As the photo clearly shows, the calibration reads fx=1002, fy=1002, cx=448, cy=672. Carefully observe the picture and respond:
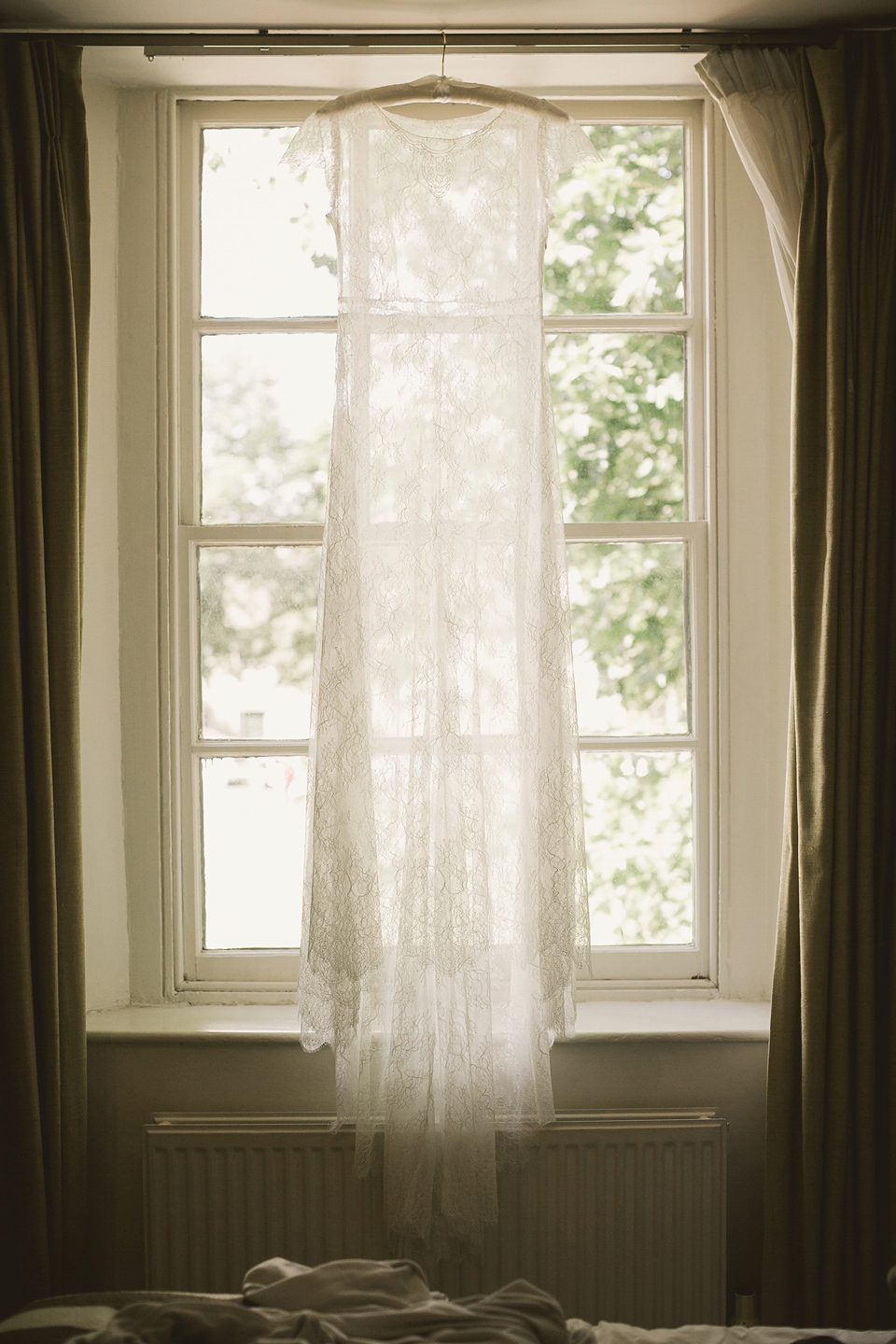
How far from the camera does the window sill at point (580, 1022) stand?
1.88m

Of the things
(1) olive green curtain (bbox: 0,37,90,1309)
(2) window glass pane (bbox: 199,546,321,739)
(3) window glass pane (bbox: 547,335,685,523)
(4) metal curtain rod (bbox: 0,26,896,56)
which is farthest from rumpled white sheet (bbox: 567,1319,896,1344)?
(4) metal curtain rod (bbox: 0,26,896,56)

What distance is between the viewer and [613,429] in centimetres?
211

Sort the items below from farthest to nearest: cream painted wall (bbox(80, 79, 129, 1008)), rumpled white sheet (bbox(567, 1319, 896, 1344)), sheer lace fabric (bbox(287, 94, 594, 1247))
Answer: cream painted wall (bbox(80, 79, 129, 1008)) → sheer lace fabric (bbox(287, 94, 594, 1247)) → rumpled white sheet (bbox(567, 1319, 896, 1344))

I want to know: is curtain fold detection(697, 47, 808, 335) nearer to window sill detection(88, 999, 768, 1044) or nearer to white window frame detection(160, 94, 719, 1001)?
white window frame detection(160, 94, 719, 1001)

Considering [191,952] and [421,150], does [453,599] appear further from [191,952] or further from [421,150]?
[191,952]

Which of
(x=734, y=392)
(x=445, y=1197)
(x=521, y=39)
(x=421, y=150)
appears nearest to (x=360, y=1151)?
(x=445, y=1197)

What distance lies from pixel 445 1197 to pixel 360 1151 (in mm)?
164

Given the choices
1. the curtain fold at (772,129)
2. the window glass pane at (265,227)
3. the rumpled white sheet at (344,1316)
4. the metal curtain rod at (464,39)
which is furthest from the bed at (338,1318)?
the metal curtain rod at (464,39)

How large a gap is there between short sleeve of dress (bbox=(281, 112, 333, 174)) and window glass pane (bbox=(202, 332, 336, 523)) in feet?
1.29

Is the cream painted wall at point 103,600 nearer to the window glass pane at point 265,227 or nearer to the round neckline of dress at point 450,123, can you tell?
the window glass pane at point 265,227

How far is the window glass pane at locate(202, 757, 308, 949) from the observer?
2.11 meters

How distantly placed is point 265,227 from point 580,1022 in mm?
1747

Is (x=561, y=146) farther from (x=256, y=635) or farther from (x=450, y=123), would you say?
(x=256, y=635)

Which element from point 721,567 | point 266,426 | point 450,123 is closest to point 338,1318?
point 721,567
